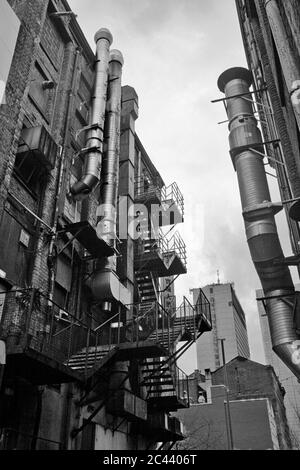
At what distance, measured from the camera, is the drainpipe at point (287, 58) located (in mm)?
9258

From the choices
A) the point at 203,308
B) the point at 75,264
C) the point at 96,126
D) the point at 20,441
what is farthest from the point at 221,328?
the point at 20,441

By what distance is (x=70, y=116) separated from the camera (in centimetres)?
1772

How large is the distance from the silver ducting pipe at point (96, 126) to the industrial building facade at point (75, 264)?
0.19ft

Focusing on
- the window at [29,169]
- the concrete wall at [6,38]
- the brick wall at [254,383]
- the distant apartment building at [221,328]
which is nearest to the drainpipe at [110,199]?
the window at [29,169]

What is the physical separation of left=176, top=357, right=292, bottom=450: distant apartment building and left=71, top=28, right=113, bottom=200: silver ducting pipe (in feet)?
79.5

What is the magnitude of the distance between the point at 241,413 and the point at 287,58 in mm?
35404

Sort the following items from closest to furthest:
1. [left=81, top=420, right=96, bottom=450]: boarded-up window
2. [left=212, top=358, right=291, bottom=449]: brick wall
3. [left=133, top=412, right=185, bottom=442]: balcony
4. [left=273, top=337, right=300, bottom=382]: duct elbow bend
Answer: [left=81, top=420, right=96, bottom=450]: boarded-up window
[left=273, top=337, right=300, bottom=382]: duct elbow bend
[left=133, top=412, right=185, bottom=442]: balcony
[left=212, top=358, right=291, bottom=449]: brick wall

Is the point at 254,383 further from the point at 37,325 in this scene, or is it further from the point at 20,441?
the point at 20,441

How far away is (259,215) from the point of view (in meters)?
16.9

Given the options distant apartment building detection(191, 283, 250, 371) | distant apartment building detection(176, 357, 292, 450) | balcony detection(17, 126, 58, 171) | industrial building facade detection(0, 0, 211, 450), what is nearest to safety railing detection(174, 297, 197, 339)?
industrial building facade detection(0, 0, 211, 450)

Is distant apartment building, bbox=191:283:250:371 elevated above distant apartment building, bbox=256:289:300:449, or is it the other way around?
distant apartment building, bbox=191:283:250:371

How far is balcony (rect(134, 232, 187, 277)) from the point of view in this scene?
789 inches

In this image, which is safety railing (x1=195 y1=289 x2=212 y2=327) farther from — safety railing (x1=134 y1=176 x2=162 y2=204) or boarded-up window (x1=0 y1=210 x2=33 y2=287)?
safety railing (x1=134 y1=176 x2=162 y2=204)

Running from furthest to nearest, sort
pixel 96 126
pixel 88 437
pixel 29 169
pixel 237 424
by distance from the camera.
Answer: pixel 237 424
pixel 96 126
pixel 29 169
pixel 88 437
